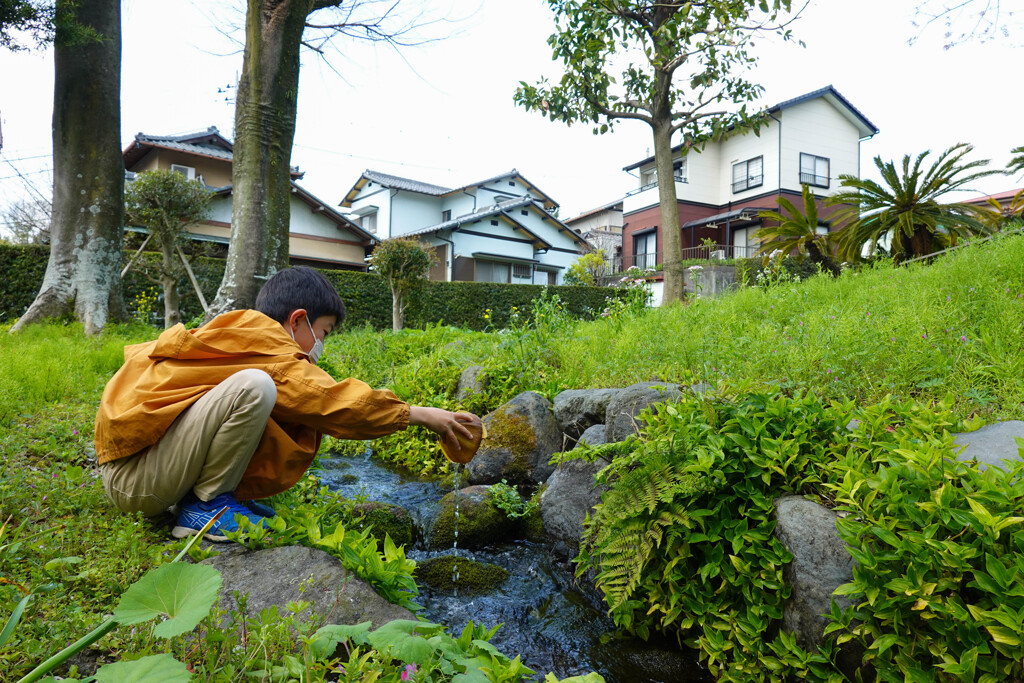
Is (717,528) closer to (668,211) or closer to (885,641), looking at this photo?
(885,641)

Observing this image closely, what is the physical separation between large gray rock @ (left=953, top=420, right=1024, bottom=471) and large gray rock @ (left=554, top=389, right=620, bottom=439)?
1903mm

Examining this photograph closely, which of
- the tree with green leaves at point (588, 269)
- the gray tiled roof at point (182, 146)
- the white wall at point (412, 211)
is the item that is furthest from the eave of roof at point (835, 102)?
the gray tiled roof at point (182, 146)

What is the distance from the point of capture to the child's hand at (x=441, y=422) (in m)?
2.19

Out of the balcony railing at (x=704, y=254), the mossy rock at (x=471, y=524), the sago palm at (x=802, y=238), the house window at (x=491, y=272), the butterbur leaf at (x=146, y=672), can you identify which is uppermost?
the balcony railing at (x=704, y=254)

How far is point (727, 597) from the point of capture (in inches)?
87.2

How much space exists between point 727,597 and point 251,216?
6228mm

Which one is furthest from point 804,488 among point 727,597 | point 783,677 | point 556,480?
point 556,480

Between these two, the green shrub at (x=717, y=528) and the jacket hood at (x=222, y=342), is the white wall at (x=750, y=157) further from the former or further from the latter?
the jacket hood at (x=222, y=342)

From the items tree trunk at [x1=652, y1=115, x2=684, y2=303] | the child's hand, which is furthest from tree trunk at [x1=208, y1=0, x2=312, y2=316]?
tree trunk at [x1=652, y1=115, x2=684, y2=303]

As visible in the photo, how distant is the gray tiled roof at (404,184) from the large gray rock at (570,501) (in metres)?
26.7

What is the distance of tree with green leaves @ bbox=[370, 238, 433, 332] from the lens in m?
12.2

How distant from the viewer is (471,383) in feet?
18.7

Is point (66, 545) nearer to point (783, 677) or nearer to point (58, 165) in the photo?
point (783, 677)

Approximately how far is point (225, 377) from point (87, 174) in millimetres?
7231
